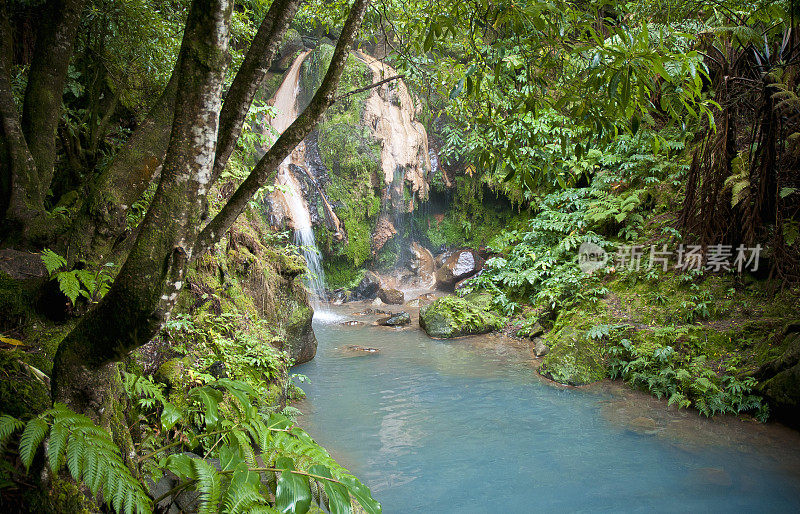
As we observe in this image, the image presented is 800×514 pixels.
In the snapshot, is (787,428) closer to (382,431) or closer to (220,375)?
(382,431)

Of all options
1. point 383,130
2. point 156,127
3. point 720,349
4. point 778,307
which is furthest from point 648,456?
point 383,130

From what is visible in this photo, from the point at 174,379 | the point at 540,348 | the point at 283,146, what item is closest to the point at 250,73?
the point at 283,146

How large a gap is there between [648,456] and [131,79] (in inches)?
288

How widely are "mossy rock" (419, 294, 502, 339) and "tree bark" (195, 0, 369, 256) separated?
7.20 meters

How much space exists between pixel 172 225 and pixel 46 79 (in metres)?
3.01

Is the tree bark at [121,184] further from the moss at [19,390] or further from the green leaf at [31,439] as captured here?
the green leaf at [31,439]

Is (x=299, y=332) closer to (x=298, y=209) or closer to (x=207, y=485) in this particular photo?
(x=298, y=209)

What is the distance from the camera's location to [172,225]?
69.2 inches

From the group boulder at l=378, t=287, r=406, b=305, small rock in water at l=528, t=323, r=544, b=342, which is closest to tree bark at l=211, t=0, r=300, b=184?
small rock in water at l=528, t=323, r=544, b=342

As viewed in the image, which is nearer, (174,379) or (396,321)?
(174,379)

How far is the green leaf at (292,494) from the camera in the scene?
5.66ft

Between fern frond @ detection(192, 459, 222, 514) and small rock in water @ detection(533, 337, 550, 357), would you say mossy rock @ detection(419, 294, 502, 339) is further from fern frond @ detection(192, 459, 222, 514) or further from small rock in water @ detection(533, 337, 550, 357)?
fern frond @ detection(192, 459, 222, 514)

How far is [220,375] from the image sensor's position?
4.43m

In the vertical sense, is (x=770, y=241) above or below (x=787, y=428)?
above
